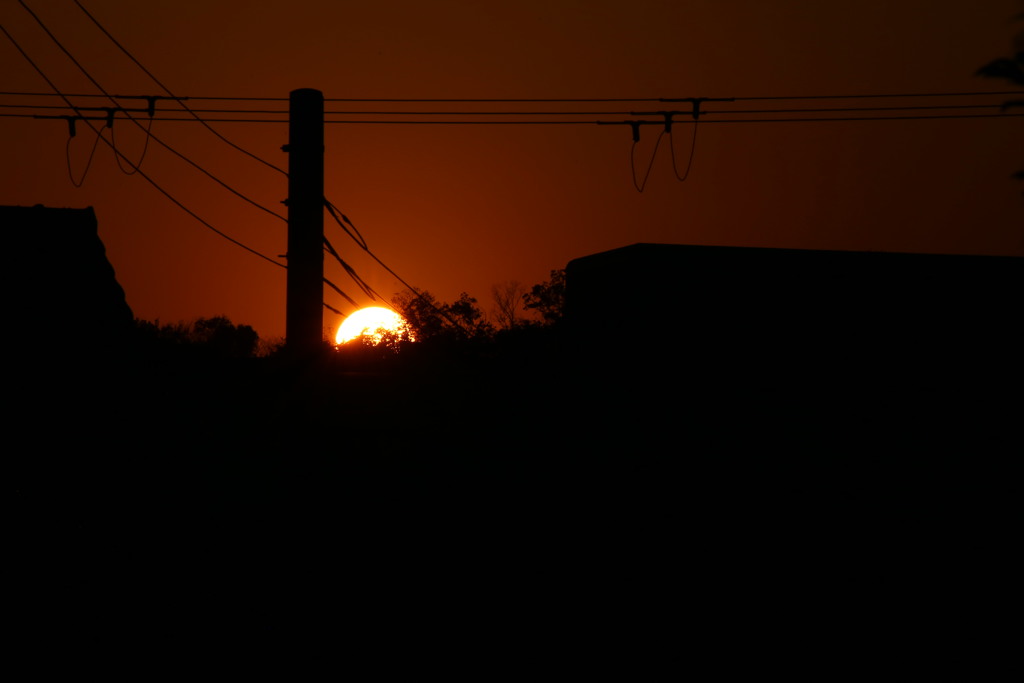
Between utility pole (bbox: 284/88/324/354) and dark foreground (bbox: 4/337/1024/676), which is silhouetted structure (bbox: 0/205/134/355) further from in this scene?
utility pole (bbox: 284/88/324/354)

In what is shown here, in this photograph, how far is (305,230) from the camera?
16078 mm

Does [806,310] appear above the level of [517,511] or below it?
above

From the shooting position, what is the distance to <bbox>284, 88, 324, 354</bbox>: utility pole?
16.0 metres

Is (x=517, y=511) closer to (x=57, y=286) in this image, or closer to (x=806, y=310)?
(x=57, y=286)

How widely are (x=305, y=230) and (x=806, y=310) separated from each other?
9250 millimetres

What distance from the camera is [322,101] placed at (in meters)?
16.5

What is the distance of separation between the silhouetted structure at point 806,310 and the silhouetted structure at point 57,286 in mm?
9261

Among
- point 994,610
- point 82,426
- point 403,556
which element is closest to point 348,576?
point 403,556

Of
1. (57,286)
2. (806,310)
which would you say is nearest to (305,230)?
(57,286)

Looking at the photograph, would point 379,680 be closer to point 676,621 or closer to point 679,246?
point 676,621

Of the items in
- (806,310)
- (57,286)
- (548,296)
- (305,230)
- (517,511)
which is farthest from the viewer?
(548,296)

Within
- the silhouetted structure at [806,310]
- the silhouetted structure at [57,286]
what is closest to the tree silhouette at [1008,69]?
the silhouetted structure at [806,310]

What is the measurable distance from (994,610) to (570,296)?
12.0m

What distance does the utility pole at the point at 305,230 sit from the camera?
16031mm
